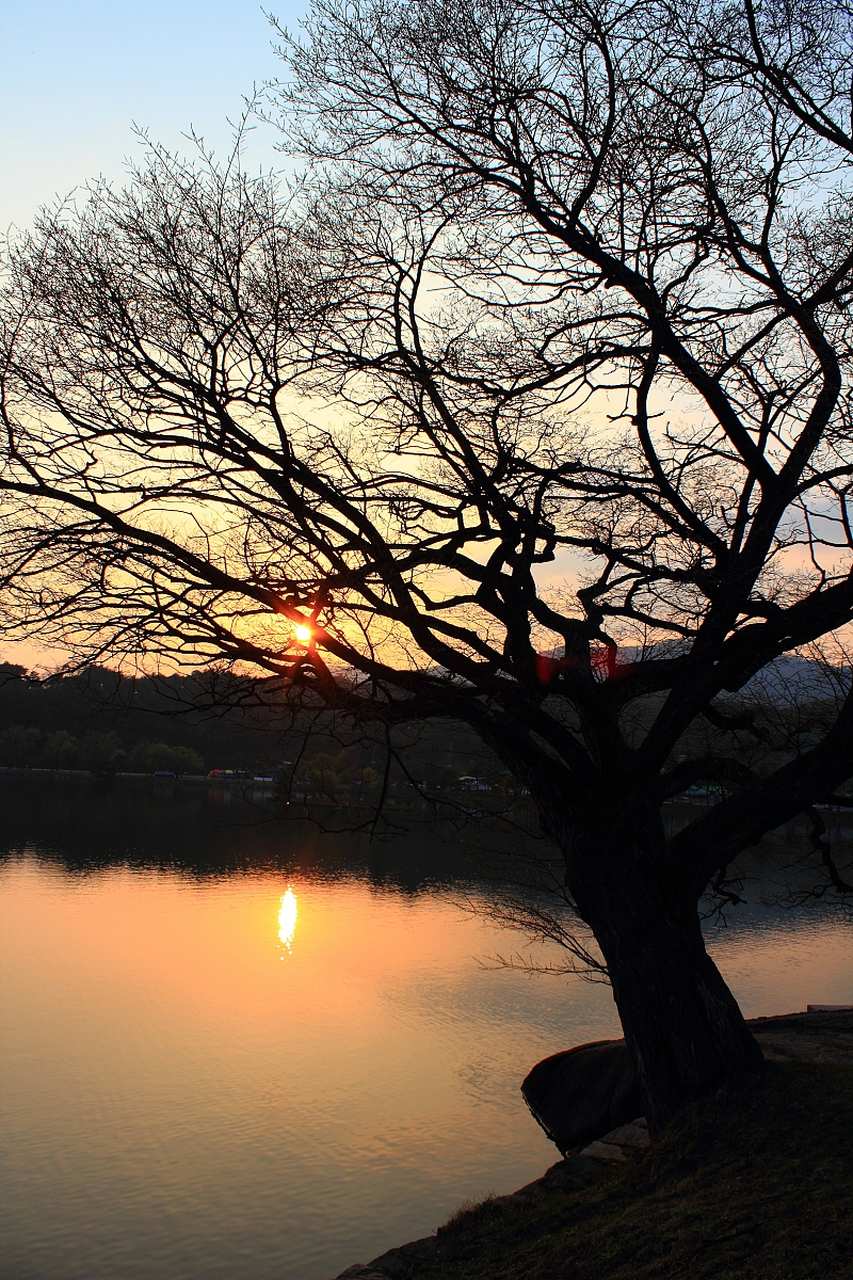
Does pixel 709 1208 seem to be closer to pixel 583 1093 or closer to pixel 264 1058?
pixel 583 1093

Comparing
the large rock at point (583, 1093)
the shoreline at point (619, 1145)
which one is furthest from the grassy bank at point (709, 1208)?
the large rock at point (583, 1093)

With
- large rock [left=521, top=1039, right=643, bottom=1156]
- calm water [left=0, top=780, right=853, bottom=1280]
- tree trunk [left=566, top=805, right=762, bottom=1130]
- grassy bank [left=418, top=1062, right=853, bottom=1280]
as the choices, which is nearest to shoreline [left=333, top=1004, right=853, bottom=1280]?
grassy bank [left=418, top=1062, right=853, bottom=1280]

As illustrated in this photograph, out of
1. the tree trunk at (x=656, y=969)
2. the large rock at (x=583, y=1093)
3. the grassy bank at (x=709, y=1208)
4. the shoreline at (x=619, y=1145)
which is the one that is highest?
the tree trunk at (x=656, y=969)

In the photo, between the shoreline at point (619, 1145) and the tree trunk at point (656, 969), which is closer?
the shoreline at point (619, 1145)

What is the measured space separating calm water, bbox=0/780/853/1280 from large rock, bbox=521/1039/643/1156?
1.51ft

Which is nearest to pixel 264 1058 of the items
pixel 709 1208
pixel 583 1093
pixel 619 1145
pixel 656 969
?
pixel 583 1093

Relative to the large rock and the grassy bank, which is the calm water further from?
the grassy bank

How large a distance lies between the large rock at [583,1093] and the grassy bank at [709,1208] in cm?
243

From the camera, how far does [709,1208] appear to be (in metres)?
4.86

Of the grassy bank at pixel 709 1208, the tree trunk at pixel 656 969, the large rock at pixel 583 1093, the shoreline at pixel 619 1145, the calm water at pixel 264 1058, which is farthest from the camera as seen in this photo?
the large rock at pixel 583 1093

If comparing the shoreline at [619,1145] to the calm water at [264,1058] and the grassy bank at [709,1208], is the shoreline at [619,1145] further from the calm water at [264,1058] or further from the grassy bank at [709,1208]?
the calm water at [264,1058]

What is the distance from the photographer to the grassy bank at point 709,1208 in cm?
430

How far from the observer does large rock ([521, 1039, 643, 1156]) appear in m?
9.08

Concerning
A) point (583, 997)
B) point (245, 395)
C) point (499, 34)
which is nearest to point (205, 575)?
point (245, 395)
